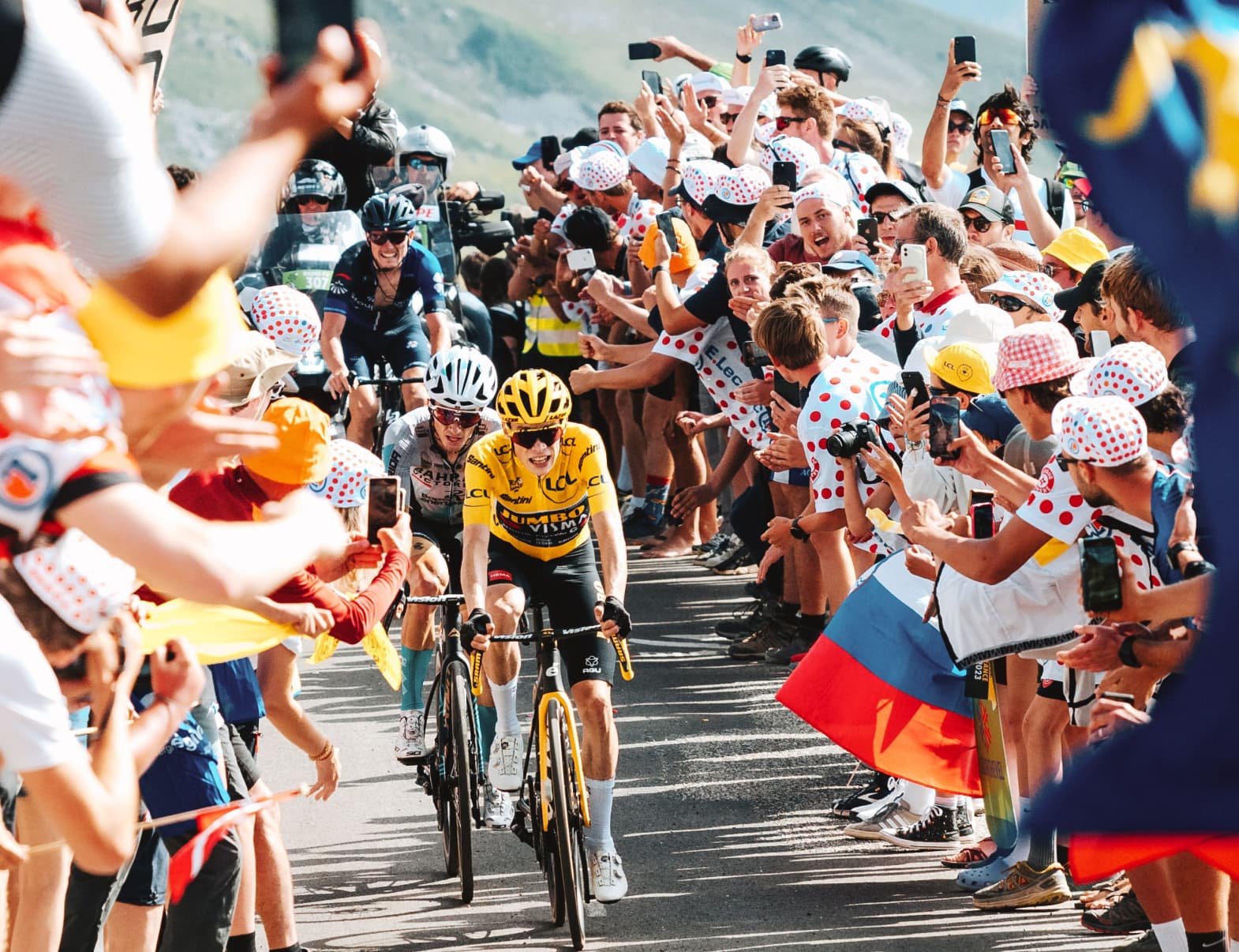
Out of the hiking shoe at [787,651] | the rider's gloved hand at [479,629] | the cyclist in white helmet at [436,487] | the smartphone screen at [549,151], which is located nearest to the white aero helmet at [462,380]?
the cyclist in white helmet at [436,487]

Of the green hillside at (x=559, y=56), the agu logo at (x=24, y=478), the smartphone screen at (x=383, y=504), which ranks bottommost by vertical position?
the green hillside at (x=559, y=56)

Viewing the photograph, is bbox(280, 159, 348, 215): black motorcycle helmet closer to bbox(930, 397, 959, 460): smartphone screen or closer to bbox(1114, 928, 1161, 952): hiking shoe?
bbox(930, 397, 959, 460): smartphone screen

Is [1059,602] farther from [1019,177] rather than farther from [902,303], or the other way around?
[1019,177]

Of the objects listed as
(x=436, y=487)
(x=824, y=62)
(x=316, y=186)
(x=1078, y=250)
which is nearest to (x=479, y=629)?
(x=436, y=487)

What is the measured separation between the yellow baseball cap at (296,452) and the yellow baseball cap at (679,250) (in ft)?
21.1

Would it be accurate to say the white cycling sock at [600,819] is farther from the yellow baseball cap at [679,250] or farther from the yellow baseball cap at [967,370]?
the yellow baseball cap at [679,250]

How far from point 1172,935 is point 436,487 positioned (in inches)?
159

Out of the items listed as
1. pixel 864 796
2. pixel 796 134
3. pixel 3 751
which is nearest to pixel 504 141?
pixel 796 134

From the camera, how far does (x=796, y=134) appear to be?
1156 centimetres

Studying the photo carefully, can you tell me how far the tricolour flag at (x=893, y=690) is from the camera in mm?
7066

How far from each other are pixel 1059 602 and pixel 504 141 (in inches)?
2472

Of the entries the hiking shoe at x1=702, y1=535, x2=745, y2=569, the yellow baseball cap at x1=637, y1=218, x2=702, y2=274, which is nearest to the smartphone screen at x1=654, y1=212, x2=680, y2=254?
the yellow baseball cap at x1=637, y1=218, x2=702, y2=274

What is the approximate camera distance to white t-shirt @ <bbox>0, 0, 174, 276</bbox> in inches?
92.0

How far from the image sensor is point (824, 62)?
14156 mm
